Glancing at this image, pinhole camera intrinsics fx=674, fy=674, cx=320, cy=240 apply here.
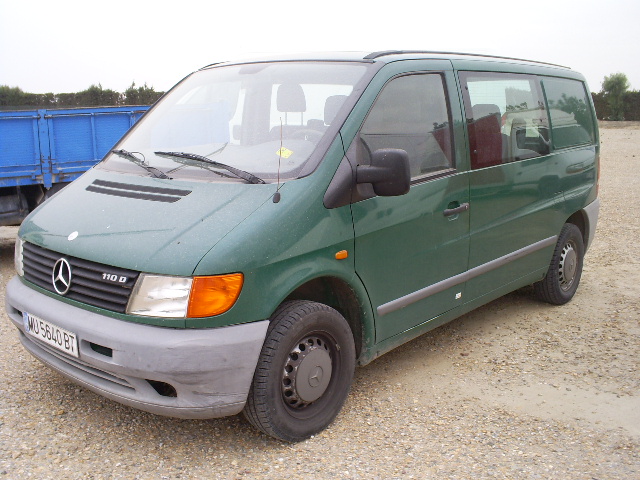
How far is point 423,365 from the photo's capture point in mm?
4426

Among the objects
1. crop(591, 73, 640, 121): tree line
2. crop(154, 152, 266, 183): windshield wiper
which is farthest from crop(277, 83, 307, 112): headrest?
crop(591, 73, 640, 121): tree line

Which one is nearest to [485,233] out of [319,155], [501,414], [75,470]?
[501,414]

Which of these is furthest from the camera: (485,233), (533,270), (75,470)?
(533,270)

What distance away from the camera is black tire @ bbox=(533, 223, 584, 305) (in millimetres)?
5488

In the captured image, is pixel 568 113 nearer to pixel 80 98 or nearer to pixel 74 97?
pixel 80 98

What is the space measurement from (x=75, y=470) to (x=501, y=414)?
7.33 ft

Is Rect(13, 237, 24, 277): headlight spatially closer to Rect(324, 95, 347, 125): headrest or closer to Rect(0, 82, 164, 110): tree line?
Rect(324, 95, 347, 125): headrest

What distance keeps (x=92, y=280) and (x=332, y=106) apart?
4.99 feet

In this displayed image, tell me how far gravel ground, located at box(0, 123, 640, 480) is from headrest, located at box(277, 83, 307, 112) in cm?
169

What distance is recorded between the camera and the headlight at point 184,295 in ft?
9.46

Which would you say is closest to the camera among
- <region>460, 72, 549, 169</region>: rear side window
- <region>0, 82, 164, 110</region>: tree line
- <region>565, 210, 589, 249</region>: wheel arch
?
<region>460, 72, 549, 169</region>: rear side window

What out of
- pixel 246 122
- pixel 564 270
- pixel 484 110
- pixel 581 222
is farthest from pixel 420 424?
pixel 581 222

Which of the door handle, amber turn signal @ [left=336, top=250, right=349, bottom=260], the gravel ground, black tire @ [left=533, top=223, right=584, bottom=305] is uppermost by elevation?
the door handle

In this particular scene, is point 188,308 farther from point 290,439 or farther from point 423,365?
point 423,365
